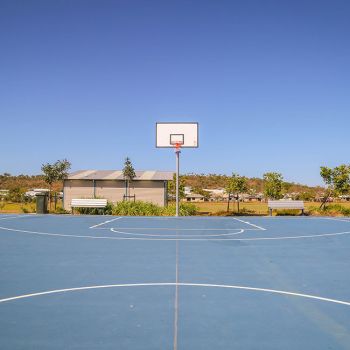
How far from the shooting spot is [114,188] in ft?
116

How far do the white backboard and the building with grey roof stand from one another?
11.4 meters

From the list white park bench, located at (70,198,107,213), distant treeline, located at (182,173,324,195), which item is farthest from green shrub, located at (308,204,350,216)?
distant treeline, located at (182,173,324,195)

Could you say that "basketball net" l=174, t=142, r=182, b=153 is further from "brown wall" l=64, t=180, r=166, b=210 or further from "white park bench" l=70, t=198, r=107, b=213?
"brown wall" l=64, t=180, r=166, b=210

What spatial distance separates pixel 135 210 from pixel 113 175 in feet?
45.3

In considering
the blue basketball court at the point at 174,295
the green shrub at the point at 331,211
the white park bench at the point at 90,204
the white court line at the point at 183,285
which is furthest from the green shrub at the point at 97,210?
the white court line at the point at 183,285

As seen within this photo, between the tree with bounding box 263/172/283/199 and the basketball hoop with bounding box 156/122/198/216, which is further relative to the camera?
the tree with bounding box 263/172/283/199

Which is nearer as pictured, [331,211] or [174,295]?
[174,295]

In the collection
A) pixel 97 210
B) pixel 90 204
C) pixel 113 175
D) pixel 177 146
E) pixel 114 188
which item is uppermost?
pixel 177 146

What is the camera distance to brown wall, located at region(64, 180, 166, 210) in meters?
→ 34.8

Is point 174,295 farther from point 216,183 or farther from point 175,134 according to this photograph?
point 216,183

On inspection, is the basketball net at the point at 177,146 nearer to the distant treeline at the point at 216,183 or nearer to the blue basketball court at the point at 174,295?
the blue basketball court at the point at 174,295

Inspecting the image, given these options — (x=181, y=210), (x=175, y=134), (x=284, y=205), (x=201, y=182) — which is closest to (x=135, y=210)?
(x=181, y=210)

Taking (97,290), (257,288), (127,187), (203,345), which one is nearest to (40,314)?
(97,290)

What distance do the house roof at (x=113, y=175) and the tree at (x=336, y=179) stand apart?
1335cm
